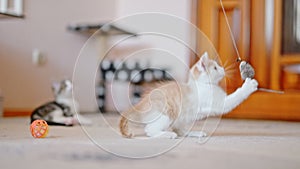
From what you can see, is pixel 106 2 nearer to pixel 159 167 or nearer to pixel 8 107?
pixel 8 107

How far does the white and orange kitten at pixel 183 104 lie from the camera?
121 cm

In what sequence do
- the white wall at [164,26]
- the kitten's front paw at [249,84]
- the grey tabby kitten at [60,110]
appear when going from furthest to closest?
the white wall at [164,26]
the grey tabby kitten at [60,110]
the kitten's front paw at [249,84]

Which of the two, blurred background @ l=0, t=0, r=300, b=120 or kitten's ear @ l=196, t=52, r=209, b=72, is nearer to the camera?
kitten's ear @ l=196, t=52, r=209, b=72

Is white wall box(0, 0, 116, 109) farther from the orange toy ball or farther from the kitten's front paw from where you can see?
the kitten's front paw

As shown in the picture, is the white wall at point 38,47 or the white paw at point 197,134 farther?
the white wall at point 38,47

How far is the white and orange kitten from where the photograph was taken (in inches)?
47.5

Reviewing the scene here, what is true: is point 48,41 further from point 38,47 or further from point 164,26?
point 164,26

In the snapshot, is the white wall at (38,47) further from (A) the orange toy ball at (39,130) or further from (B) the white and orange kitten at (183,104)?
(B) the white and orange kitten at (183,104)

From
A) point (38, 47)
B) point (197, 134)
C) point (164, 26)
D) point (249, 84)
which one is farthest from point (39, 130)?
point (164, 26)

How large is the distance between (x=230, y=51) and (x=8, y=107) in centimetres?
137

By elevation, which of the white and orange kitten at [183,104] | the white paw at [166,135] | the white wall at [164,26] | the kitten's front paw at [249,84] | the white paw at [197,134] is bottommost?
the white paw at [197,134]

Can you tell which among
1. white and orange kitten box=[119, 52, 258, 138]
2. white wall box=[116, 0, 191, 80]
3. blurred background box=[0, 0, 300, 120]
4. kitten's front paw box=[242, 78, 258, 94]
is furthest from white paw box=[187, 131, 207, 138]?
white wall box=[116, 0, 191, 80]

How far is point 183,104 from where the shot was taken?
1213mm

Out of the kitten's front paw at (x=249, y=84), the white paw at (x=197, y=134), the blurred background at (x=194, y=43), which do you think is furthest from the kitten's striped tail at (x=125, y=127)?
the blurred background at (x=194, y=43)
